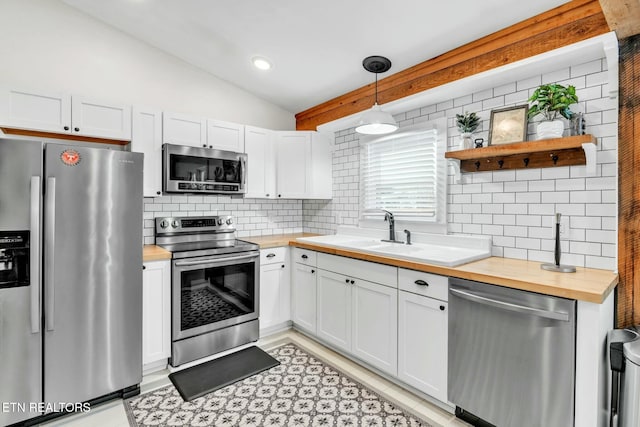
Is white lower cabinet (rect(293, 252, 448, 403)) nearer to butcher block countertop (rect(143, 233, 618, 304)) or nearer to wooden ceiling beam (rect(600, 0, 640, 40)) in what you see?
butcher block countertop (rect(143, 233, 618, 304))

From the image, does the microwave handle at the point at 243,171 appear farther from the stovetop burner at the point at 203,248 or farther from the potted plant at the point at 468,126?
the potted plant at the point at 468,126

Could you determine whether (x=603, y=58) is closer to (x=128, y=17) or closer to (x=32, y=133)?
(x=128, y=17)

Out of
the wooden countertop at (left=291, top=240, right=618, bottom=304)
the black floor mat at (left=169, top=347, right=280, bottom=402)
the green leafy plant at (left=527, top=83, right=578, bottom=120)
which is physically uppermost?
the green leafy plant at (left=527, top=83, right=578, bottom=120)

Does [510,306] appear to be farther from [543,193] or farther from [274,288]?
[274,288]

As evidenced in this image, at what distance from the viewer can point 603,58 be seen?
1.92 metres

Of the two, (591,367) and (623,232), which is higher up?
(623,232)

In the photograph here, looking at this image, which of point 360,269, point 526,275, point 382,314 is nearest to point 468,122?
point 526,275

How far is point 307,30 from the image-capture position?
8.30 ft

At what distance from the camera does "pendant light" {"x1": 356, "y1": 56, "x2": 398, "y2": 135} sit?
7.62ft

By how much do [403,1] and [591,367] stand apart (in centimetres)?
226

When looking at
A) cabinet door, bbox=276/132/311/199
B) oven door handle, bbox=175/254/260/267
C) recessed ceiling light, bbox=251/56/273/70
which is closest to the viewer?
oven door handle, bbox=175/254/260/267

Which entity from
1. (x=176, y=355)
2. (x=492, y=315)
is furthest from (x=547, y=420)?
(x=176, y=355)

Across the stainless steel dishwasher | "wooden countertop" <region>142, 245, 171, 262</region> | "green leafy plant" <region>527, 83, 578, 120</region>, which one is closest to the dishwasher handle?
the stainless steel dishwasher

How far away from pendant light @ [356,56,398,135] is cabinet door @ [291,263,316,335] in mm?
1375
